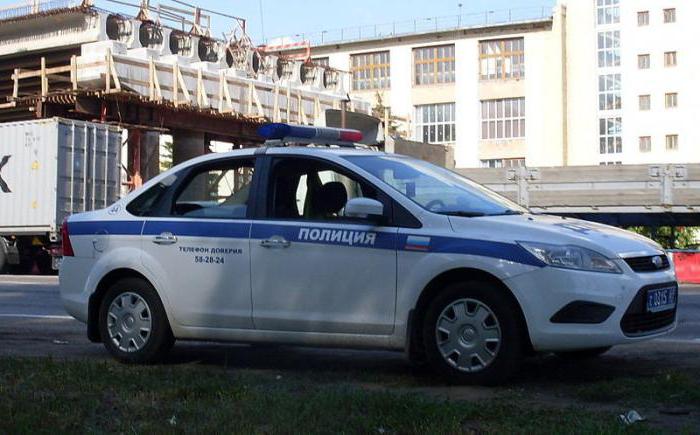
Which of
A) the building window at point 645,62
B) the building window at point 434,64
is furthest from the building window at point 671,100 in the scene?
the building window at point 434,64

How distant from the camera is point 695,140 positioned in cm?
6644

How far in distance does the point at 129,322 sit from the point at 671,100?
64475 mm

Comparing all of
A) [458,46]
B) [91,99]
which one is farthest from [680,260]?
[458,46]

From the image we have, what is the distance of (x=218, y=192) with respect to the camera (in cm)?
763

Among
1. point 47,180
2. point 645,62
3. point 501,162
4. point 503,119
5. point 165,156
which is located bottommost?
point 47,180

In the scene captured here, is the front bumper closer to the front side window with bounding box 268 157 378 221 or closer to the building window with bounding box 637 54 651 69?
the front side window with bounding box 268 157 378 221

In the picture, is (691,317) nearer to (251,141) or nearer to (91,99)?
(91,99)

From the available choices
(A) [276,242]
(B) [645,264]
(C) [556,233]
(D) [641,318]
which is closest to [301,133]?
(A) [276,242]

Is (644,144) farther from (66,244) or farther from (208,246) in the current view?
(208,246)

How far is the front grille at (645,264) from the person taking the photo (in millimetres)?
6312

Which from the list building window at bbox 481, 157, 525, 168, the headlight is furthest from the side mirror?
building window at bbox 481, 157, 525, 168

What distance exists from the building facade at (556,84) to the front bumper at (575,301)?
60146mm

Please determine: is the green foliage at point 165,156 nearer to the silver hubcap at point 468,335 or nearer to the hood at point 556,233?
the hood at point 556,233

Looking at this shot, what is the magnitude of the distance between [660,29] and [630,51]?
232 cm
